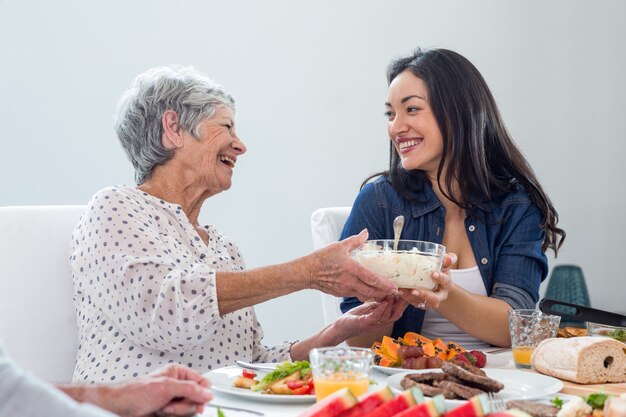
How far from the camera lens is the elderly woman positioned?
1.88 meters

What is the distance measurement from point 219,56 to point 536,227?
2115mm

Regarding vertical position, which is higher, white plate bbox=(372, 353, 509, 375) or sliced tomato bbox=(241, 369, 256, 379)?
sliced tomato bbox=(241, 369, 256, 379)

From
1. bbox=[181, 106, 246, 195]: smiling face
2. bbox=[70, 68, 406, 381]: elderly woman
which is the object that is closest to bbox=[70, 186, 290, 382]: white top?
bbox=[70, 68, 406, 381]: elderly woman

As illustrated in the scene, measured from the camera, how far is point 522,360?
1848 mm

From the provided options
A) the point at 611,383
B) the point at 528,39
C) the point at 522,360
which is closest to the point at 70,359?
the point at 522,360

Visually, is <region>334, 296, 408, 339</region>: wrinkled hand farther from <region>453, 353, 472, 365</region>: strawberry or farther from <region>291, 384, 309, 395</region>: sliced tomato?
<region>291, 384, 309, 395</region>: sliced tomato

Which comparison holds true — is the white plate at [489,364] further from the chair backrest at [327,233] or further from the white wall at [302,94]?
the white wall at [302,94]

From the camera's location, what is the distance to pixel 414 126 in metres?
2.71

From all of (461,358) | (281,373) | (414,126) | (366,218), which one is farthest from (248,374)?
(414,126)

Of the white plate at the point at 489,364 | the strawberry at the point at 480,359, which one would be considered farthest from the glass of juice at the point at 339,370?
the strawberry at the point at 480,359

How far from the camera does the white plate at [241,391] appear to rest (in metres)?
1.40

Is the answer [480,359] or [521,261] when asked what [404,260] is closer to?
[480,359]

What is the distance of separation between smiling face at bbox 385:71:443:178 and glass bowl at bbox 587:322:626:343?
926 mm

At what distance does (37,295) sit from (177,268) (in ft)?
1.59
